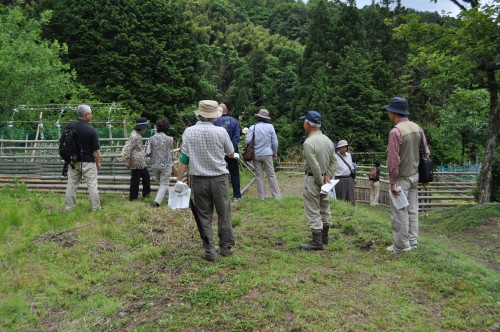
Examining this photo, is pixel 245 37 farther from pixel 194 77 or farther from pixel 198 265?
pixel 198 265

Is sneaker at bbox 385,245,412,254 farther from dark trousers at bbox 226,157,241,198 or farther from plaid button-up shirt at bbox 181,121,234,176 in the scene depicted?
dark trousers at bbox 226,157,241,198

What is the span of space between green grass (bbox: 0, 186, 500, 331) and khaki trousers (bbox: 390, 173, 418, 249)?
0.21 meters

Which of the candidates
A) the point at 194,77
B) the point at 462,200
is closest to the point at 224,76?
the point at 194,77

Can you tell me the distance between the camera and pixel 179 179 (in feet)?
18.3

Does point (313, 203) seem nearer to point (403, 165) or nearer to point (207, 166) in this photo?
point (403, 165)

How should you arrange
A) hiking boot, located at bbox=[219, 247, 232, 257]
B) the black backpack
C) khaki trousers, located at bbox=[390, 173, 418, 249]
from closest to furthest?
1. hiking boot, located at bbox=[219, 247, 232, 257]
2. khaki trousers, located at bbox=[390, 173, 418, 249]
3. the black backpack

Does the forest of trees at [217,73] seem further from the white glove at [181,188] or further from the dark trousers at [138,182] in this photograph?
the white glove at [181,188]

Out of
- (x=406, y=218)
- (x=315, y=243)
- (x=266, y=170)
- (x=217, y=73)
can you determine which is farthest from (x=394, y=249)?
(x=217, y=73)

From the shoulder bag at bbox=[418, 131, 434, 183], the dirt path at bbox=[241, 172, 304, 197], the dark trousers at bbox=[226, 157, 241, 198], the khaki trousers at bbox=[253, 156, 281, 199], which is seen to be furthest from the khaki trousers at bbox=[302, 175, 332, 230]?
the dirt path at bbox=[241, 172, 304, 197]

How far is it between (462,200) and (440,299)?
14.3 meters

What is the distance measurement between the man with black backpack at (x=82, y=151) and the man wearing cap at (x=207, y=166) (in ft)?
9.60

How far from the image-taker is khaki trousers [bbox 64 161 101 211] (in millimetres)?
7902

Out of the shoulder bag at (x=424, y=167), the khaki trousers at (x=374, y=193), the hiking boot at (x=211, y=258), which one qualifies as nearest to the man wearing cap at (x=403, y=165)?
the shoulder bag at (x=424, y=167)

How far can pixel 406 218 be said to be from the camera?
6000 millimetres
